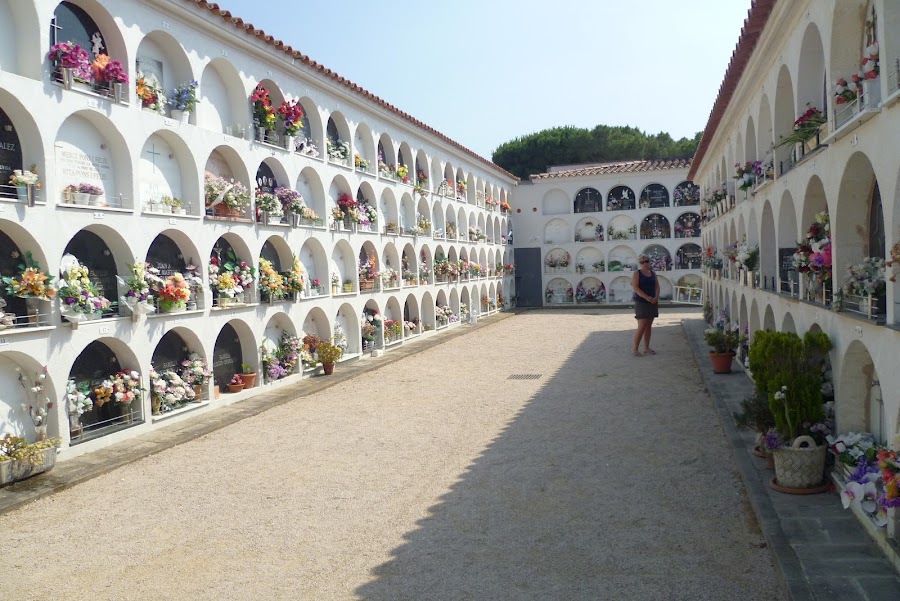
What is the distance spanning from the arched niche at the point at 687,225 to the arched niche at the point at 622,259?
214 centimetres

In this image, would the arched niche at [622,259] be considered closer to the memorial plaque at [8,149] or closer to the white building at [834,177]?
the white building at [834,177]

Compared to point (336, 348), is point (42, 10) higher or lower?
higher

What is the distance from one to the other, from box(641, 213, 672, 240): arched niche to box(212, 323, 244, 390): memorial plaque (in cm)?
2406

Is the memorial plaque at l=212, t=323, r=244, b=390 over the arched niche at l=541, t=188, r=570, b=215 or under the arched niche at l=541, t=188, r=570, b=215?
under

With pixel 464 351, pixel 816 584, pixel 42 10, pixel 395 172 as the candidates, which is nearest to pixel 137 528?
pixel 816 584

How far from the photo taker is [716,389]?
1054 cm

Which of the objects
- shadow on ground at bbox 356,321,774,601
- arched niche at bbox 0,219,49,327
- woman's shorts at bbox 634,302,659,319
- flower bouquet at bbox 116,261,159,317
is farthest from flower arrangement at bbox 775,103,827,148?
arched niche at bbox 0,219,49,327

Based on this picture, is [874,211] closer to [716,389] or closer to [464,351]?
[716,389]

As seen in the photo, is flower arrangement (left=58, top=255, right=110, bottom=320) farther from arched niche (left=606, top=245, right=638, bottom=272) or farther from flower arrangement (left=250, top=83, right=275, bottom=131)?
arched niche (left=606, top=245, right=638, bottom=272)

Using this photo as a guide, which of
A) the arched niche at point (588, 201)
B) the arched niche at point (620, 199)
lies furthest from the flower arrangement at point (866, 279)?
the arched niche at point (588, 201)

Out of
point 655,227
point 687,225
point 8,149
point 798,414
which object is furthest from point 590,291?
point 8,149

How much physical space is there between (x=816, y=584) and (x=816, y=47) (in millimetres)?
5714

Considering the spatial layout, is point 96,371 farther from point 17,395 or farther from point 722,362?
point 722,362

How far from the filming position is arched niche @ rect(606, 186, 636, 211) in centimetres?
3266
